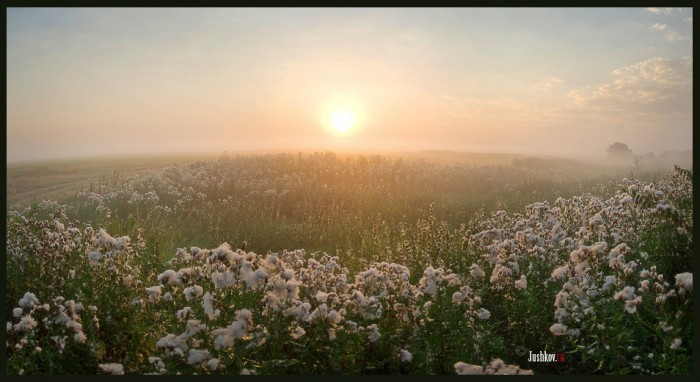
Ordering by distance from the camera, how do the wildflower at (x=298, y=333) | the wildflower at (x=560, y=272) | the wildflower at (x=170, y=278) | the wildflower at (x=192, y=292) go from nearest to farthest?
the wildflower at (x=298, y=333) → the wildflower at (x=192, y=292) → the wildflower at (x=170, y=278) → the wildflower at (x=560, y=272)

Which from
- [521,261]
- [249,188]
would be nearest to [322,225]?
[249,188]

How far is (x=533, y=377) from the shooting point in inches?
178

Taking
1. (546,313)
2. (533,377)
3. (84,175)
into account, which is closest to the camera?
(533,377)

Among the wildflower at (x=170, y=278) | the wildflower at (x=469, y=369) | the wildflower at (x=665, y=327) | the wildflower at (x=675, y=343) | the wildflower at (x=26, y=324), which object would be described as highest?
the wildflower at (x=170, y=278)

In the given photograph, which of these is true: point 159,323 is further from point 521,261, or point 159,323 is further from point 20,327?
A: point 521,261

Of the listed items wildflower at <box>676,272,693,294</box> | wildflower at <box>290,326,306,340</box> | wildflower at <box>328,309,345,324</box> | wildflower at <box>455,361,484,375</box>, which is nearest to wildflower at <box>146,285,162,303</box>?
wildflower at <box>290,326,306,340</box>

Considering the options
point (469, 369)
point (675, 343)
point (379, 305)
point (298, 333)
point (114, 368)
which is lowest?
point (114, 368)

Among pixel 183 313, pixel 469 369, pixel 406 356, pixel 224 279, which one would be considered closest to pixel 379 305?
pixel 406 356

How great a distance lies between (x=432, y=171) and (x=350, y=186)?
683 centimetres

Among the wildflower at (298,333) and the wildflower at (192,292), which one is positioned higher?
the wildflower at (192,292)

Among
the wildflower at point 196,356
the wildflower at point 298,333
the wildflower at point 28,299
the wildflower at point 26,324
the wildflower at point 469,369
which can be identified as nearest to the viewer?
the wildflower at point 469,369

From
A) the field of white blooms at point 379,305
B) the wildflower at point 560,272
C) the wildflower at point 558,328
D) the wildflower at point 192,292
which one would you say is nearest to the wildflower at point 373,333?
the field of white blooms at point 379,305

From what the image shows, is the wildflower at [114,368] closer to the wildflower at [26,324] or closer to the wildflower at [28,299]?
the wildflower at [26,324]

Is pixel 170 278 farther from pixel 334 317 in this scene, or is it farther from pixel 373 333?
pixel 373 333
